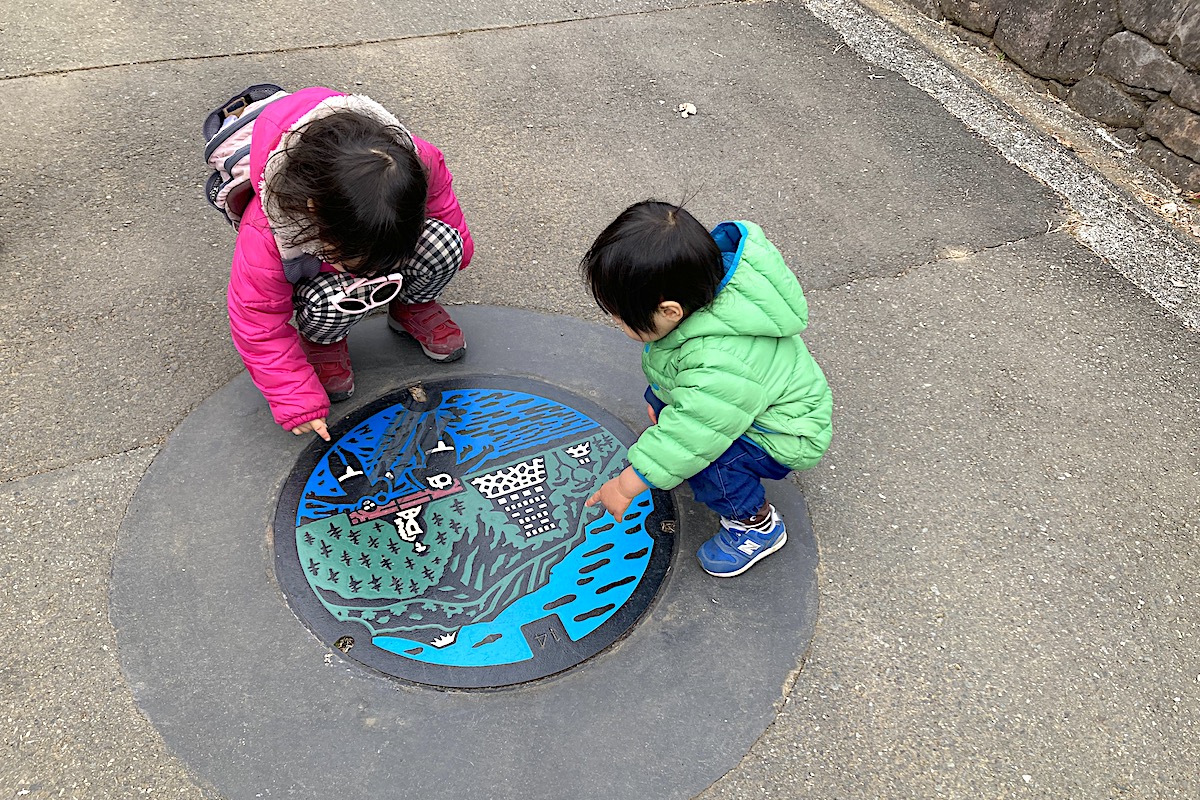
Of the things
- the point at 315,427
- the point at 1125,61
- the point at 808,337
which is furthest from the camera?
the point at 1125,61

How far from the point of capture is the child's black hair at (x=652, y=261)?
166cm

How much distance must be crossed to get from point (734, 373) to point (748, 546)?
49 cm

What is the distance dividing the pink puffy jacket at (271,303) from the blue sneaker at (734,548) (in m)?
1.00

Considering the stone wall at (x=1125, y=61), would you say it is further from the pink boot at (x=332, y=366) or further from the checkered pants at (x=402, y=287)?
the pink boot at (x=332, y=366)

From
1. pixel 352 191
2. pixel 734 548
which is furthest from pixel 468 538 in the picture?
pixel 352 191

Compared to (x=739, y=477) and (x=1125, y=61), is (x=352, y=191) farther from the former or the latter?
(x=1125, y=61)

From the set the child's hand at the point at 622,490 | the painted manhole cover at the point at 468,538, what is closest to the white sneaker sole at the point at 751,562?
the painted manhole cover at the point at 468,538

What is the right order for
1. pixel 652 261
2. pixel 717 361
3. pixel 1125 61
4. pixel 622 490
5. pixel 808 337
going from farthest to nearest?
pixel 1125 61 < pixel 808 337 < pixel 622 490 < pixel 717 361 < pixel 652 261

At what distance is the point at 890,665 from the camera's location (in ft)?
6.42

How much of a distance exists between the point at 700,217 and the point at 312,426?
1.58m

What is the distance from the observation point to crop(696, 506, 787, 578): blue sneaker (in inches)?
81.1

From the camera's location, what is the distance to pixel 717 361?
1765 millimetres

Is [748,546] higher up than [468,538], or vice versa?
[748,546]

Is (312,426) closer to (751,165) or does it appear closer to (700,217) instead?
(700,217)
